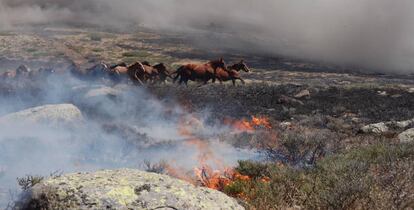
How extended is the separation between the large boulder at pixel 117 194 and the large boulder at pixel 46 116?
11.2m

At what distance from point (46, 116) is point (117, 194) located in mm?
12246

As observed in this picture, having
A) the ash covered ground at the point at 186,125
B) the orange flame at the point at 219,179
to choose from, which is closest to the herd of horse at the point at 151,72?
the ash covered ground at the point at 186,125

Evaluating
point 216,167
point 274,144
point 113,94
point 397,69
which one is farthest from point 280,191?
point 397,69

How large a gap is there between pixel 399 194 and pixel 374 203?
0.64 m

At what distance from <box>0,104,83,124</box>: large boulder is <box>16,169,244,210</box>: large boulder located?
36.6ft

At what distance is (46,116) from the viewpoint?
58.5 feet

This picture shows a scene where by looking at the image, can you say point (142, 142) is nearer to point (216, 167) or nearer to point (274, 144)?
point (216, 167)

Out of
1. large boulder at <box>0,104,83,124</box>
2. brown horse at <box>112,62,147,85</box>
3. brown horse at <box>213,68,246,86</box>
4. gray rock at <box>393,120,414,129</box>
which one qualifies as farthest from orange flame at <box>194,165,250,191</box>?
brown horse at <box>213,68,246,86</box>

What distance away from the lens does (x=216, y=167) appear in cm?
1431

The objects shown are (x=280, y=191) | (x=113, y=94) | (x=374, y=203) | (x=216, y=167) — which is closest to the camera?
(x=374, y=203)

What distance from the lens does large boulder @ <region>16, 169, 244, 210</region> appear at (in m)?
6.44

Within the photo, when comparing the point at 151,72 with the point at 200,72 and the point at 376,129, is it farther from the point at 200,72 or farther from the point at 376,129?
the point at 376,129

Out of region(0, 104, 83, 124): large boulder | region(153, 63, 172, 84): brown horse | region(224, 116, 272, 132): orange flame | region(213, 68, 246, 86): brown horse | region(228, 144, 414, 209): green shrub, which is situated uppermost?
region(228, 144, 414, 209): green shrub

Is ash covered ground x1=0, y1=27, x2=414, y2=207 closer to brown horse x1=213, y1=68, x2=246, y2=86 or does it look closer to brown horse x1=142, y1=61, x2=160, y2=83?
brown horse x1=213, y1=68, x2=246, y2=86
